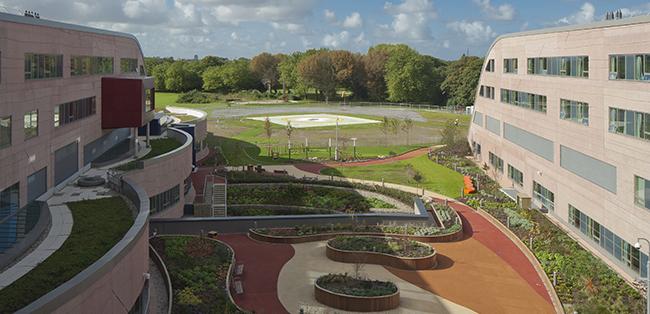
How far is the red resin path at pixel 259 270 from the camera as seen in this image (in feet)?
82.5

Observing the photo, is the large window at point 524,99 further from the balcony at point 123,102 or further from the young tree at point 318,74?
the young tree at point 318,74

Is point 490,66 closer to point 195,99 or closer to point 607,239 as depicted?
point 607,239

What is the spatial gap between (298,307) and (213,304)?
385 cm

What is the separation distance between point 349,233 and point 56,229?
18340 millimetres

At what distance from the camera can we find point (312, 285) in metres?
27.6

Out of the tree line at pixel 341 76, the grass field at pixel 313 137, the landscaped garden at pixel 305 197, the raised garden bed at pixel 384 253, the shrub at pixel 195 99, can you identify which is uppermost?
the tree line at pixel 341 76

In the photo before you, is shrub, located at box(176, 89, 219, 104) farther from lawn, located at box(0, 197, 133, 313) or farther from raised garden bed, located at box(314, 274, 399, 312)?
raised garden bed, located at box(314, 274, 399, 312)

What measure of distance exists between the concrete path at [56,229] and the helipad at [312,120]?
65416 mm

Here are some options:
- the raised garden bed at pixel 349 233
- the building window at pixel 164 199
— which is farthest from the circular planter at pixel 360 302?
the building window at pixel 164 199

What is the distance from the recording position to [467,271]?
3036 centimetres

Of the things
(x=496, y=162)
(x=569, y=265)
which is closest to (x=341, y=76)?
(x=496, y=162)

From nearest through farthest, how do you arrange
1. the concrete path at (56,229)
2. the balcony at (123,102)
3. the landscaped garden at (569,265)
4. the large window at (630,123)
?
1. the concrete path at (56,229)
2. the landscaped garden at (569,265)
3. the large window at (630,123)
4. the balcony at (123,102)

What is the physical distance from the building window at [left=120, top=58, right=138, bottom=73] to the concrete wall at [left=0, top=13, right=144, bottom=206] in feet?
19.7

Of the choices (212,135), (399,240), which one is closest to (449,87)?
(212,135)
